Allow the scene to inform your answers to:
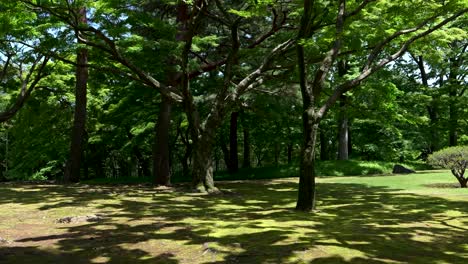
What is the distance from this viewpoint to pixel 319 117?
10.1 meters

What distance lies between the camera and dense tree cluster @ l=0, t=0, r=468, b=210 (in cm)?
1248

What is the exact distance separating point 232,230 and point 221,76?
1719 cm

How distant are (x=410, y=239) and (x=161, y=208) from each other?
19.2ft

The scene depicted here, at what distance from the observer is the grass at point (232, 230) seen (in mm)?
5758

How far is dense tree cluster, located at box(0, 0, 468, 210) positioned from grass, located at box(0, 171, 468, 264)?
196 centimetres

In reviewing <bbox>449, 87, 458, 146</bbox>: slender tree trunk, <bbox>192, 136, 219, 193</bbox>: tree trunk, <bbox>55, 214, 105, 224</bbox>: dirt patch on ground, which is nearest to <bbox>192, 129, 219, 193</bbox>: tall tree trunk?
<bbox>192, 136, 219, 193</bbox>: tree trunk

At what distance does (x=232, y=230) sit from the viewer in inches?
301

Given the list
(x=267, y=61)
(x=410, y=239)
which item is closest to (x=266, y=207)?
(x=410, y=239)

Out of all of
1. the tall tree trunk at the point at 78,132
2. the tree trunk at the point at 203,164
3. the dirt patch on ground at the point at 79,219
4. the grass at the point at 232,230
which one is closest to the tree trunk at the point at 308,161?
the grass at the point at 232,230

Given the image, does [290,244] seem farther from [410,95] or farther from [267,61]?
[410,95]

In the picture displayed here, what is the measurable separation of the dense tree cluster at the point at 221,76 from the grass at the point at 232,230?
6.43 feet

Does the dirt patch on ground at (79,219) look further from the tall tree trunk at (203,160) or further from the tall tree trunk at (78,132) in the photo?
the tall tree trunk at (78,132)

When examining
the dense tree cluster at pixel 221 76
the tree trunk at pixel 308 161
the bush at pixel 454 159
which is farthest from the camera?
the bush at pixel 454 159

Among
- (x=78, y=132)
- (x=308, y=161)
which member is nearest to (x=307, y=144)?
(x=308, y=161)
